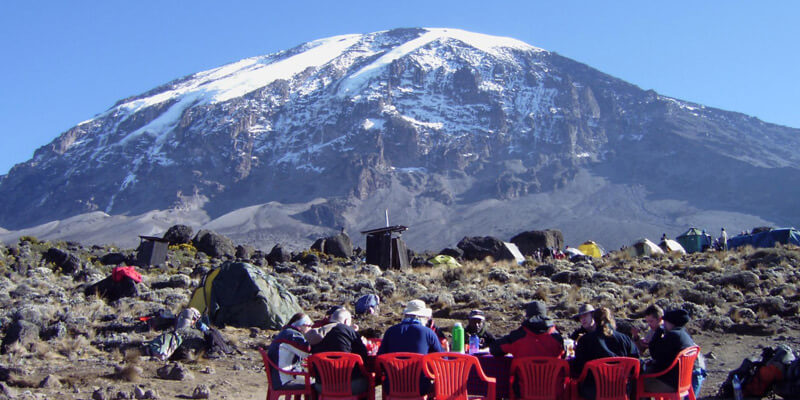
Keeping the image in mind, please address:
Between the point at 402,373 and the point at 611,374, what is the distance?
1.72m

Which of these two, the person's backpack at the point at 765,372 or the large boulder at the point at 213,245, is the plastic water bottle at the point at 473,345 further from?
the large boulder at the point at 213,245

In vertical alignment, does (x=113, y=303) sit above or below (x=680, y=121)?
below

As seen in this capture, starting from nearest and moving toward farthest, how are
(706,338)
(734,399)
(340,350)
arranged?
(340,350)
(734,399)
(706,338)

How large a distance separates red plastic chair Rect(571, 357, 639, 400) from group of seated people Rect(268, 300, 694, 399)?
108mm

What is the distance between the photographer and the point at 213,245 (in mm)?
33750

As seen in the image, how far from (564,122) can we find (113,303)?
7400 inches

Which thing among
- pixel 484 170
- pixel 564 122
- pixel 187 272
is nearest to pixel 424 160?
pixel 484 170

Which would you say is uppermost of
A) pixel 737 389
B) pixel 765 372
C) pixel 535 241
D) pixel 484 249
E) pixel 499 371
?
pixel 535 241

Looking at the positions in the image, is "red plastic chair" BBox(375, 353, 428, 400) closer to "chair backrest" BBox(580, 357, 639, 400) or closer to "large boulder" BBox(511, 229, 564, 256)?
"chair backrest" BBox(580, 357, 639, 400)

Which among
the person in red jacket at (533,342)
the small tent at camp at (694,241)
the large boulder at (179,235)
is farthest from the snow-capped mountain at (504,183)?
the person in red jacket at (533,342)

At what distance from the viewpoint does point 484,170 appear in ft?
586

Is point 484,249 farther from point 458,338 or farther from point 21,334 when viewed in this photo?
point 458,338

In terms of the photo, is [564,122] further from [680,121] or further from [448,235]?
[448,235]

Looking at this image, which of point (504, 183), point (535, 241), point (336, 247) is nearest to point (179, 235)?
point (336, 247)
